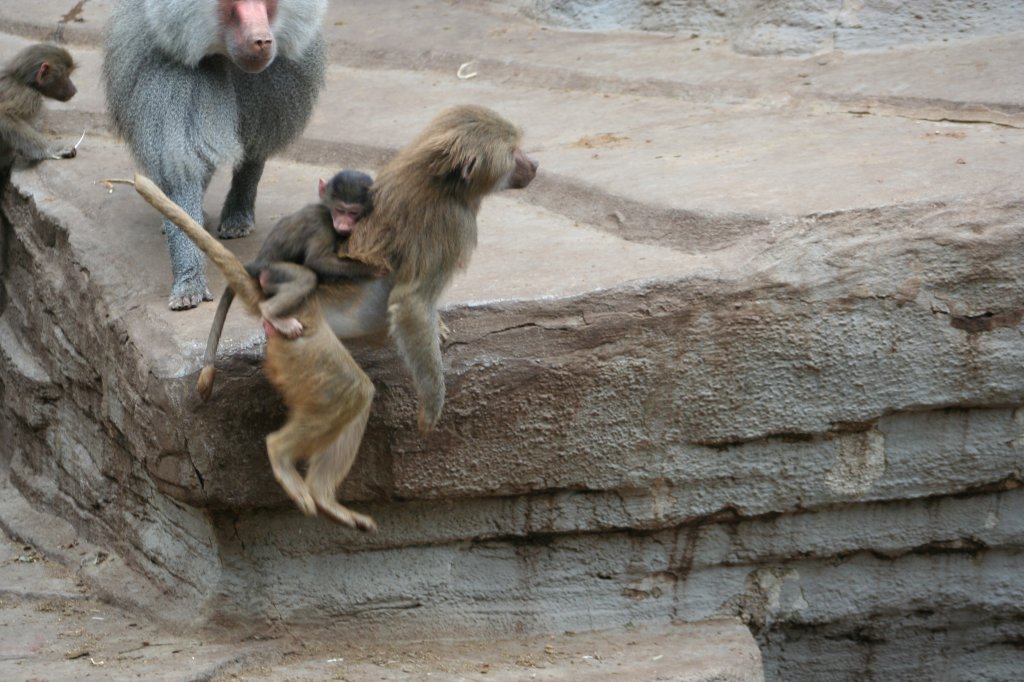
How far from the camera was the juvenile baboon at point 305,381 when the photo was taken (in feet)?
8.67

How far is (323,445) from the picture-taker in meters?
2.73

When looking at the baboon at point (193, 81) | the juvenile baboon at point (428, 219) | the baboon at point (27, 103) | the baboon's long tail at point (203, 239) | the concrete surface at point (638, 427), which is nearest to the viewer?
the baboon's long tail at point (203, 239)

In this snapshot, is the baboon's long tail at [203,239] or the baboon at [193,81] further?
the baboon at [193,81]

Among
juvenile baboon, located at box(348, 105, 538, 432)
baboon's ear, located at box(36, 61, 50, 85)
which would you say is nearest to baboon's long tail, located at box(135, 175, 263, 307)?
juvenile baboon, located at box(348, 105, 538, 432)

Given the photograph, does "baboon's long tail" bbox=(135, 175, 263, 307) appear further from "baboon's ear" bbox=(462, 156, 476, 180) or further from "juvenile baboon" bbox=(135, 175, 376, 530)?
"baboon's ear" bbox=(462, 156, 476, 180)

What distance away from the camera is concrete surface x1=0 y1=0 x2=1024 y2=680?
3203mm

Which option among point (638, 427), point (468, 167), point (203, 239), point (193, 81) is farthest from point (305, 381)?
point (193, 81)

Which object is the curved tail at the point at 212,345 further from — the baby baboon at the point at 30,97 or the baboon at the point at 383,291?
the baby baboon at the point at 30,97

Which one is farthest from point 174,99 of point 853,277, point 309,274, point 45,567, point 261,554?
point 853,277

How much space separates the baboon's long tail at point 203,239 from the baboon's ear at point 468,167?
489 mm

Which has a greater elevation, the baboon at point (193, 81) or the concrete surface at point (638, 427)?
the baboon at point (193, 81)

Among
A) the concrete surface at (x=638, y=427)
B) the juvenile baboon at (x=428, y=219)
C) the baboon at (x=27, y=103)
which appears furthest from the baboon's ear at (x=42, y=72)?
the juvenile baboon at (x=428, y=219)

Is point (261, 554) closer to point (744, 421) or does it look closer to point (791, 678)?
point (744, 421)

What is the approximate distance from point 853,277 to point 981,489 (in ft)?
2.62
